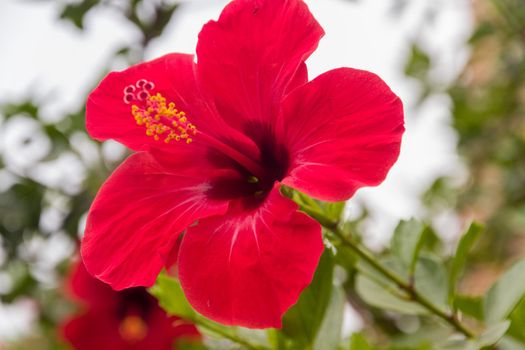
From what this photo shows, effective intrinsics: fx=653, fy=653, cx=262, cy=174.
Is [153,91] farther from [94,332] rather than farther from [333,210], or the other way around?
[94,332]

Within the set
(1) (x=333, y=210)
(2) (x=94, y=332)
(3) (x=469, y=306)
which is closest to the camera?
(1) (x=333, y=210)

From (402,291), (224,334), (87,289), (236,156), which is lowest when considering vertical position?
(87,289)

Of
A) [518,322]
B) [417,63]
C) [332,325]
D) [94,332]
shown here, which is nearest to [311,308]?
[332,325]

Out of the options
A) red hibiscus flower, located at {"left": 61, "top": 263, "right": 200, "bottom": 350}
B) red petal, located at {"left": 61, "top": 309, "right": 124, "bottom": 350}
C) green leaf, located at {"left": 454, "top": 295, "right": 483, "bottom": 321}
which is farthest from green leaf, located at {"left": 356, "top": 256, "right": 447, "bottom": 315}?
red petal, located at {"left": 61, "top": 309, "right": 124, "bottom": 350}

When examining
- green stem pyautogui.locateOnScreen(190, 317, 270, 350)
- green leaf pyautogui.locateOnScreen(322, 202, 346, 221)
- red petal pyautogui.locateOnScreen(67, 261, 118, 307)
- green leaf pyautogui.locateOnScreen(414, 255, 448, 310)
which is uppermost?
green leaf pyautogui.locateOnScreen(322, 202, 346, 221)

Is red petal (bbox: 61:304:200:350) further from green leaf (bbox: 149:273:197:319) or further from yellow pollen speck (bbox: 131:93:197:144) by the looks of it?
yellow pollen speck (bbox: 131:93:197:144)

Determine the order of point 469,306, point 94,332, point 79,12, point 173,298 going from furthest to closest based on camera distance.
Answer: point 94,332
point 79,12
point 469,306
point 173,298

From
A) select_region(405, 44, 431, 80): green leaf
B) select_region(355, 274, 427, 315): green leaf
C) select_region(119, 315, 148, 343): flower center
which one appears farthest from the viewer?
select_region(405, 44, 431, 80): green leaf

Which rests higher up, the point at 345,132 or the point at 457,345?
the point at 345,132
